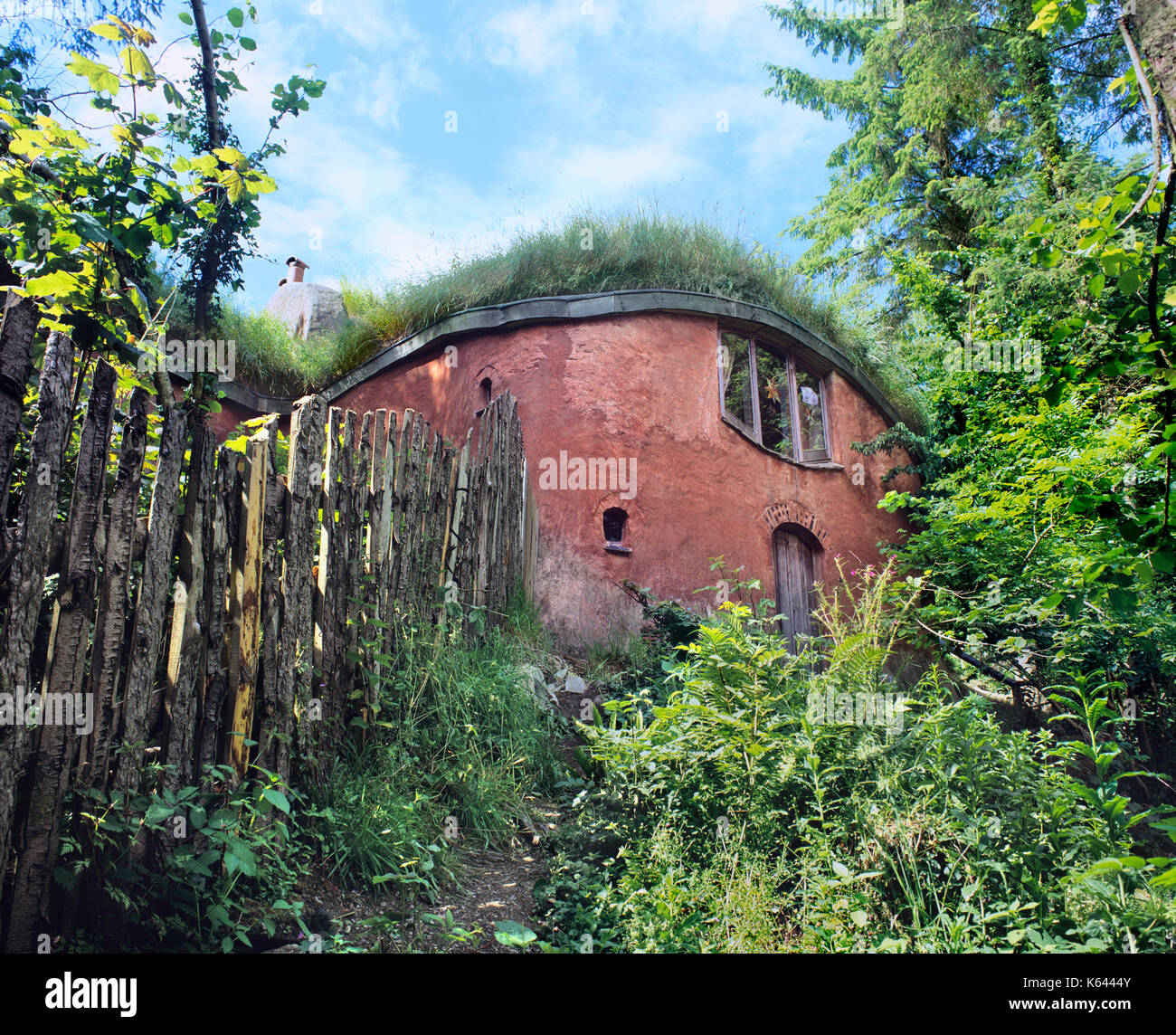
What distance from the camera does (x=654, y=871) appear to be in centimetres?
303

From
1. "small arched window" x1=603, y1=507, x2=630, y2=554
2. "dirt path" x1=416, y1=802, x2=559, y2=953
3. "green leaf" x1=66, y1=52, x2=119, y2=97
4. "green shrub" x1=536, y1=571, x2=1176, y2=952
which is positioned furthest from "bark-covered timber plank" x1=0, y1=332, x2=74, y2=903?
"small arched window" x1=603, y1=507, x2=630, y2=554

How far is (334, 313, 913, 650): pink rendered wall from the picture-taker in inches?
307

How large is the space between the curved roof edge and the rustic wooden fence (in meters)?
4.98

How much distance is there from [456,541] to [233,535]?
2.11m

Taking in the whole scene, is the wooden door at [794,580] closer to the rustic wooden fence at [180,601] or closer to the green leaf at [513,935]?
the rustic wooden fence at [180,601]

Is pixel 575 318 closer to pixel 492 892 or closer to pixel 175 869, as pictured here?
pixel 492 892

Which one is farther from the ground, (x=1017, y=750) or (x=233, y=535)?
(x=233, y=535)

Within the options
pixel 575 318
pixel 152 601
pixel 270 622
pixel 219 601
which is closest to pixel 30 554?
pixel 152 601

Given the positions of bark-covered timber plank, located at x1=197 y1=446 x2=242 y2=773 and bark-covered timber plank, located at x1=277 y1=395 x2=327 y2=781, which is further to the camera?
bark-covered timber plank, located at x1=277 y1=395 x2=327 y2=781

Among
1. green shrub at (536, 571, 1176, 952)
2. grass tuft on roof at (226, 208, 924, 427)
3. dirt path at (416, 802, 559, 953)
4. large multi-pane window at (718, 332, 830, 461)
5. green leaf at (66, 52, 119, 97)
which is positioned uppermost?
grass tuft on roof at (226, 208, 924, 427)

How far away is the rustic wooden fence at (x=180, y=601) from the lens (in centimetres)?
Answer: 221

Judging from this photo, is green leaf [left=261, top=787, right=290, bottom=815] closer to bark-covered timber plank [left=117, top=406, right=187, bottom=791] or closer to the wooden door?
bark-covered timber plank [left=117, top=406, right=187, bottom=791]

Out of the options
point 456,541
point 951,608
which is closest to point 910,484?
point 951,608
